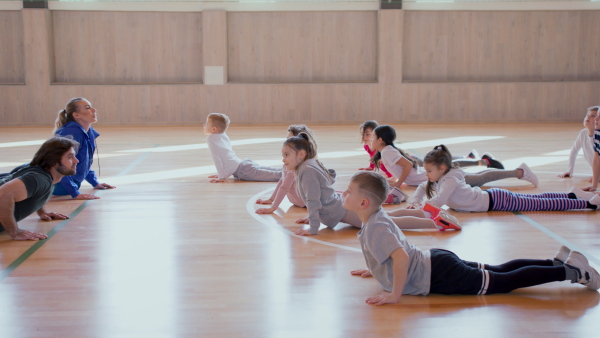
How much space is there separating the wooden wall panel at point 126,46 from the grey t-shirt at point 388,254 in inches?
467

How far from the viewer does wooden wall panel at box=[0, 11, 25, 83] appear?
14.0m

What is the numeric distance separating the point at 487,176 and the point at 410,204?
128 centimetres

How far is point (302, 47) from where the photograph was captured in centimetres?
1473

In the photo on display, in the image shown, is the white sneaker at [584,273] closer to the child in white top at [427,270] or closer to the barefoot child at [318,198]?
the child in white top at [427,270]

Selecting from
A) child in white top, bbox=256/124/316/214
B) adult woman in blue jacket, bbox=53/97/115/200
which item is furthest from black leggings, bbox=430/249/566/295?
adult woman in blue jacket, bbox=53/97/115/200

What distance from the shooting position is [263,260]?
4.12 meters

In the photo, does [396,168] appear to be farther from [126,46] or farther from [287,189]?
[126,46]

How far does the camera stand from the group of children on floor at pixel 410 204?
3.36 metres

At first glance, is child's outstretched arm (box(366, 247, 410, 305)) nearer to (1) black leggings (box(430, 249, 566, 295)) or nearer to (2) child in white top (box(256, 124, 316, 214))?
(1) black leggings (box(430, 249, 566, 295))

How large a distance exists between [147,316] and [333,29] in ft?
40.0

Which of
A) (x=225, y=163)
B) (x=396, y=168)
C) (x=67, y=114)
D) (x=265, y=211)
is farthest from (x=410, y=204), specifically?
(x=67, y=114)

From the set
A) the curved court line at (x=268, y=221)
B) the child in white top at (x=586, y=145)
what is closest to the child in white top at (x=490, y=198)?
the curved court line at (x=268, y=221)

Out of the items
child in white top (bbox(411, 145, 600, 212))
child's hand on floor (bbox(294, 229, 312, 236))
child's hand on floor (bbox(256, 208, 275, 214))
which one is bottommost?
child's hand on floor (bbox(294, 229, 312, 236))

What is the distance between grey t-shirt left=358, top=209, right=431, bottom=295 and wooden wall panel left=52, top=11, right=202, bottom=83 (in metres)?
11.9
